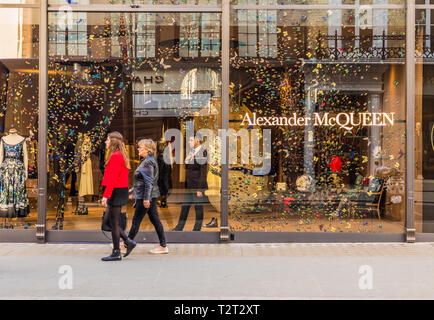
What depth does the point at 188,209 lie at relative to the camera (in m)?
9.15

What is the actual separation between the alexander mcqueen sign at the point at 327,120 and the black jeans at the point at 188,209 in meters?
1.51

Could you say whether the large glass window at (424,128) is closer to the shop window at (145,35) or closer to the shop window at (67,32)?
the shop window at (145,35)

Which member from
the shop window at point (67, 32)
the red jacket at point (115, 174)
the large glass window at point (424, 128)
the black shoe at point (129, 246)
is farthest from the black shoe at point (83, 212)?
the large glass window at point (424, 128)

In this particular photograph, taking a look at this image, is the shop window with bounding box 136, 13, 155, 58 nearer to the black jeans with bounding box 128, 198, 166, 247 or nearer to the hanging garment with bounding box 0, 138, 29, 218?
the hanging garment with bounding box 0, 138, 29, 218

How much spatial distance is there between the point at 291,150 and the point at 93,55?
3759mm

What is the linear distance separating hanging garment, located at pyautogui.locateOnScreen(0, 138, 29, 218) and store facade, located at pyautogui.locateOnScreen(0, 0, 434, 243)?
0.12 ft

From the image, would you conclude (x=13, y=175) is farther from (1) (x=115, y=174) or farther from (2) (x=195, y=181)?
(2) (x=195, y=181)

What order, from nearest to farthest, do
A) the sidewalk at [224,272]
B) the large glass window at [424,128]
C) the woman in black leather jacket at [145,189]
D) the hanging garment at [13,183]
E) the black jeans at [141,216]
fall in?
the sidewalk at [224,272], the woman in black leather jacket at [145,189], the black jeans at [141,216], the large glass window at [424,128], the hanging garment at [13,183]

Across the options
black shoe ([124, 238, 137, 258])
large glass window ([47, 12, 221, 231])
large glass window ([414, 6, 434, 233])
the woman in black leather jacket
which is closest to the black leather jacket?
the woman in black leather jacket

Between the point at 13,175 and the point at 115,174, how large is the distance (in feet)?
9.16

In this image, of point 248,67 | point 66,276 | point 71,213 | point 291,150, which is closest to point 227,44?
point 248,67

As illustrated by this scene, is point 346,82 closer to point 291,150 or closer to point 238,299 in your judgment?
point 291,150

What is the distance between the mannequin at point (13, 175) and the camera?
365 inches

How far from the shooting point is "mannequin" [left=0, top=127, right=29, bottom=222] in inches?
365
